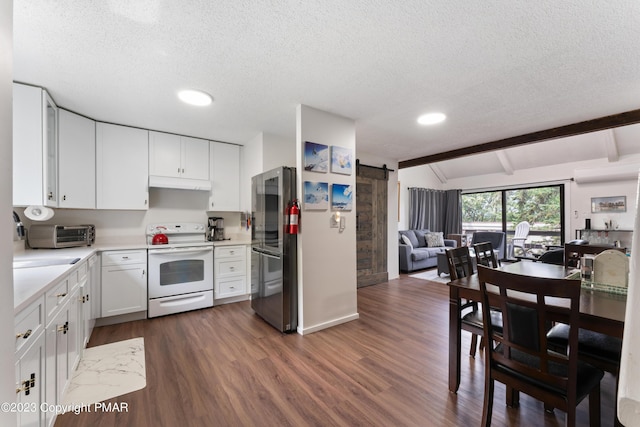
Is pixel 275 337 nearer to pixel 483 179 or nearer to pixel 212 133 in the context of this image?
pixel 212 133

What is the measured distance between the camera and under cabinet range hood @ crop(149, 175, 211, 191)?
3.42 meters

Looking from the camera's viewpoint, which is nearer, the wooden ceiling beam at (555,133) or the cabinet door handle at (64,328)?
the cabinet door handle at (64,328)

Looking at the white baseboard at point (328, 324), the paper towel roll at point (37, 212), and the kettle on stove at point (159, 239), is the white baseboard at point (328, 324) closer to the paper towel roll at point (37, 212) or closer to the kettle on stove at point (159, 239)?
the kettle on stove at point (159, 239)

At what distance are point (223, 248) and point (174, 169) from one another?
1.23 metres

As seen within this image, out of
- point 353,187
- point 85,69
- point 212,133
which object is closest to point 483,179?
point 353,187

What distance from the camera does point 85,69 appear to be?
2.11 meters

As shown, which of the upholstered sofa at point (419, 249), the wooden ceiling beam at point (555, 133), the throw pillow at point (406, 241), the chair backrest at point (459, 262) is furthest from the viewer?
the throw pillow at point (406, 241)

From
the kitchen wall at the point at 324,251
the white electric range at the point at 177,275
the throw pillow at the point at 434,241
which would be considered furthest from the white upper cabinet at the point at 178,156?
the throw pillow at the point at 434,241

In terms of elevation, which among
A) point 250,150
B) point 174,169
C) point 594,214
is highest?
point 250,150

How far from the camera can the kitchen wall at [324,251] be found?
2.79 meters

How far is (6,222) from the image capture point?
0.76m

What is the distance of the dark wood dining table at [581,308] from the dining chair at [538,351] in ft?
0.39

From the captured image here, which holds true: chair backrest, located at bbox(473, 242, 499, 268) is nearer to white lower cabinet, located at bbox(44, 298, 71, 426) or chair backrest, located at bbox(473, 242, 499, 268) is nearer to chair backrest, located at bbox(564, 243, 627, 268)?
chair backrest, located at bbox(564, 243, 627, 268)

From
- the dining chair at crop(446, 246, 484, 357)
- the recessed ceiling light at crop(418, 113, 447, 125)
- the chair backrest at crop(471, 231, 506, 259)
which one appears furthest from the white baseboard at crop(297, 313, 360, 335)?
the chair backrest at crop(471, 231, 506, 259)
